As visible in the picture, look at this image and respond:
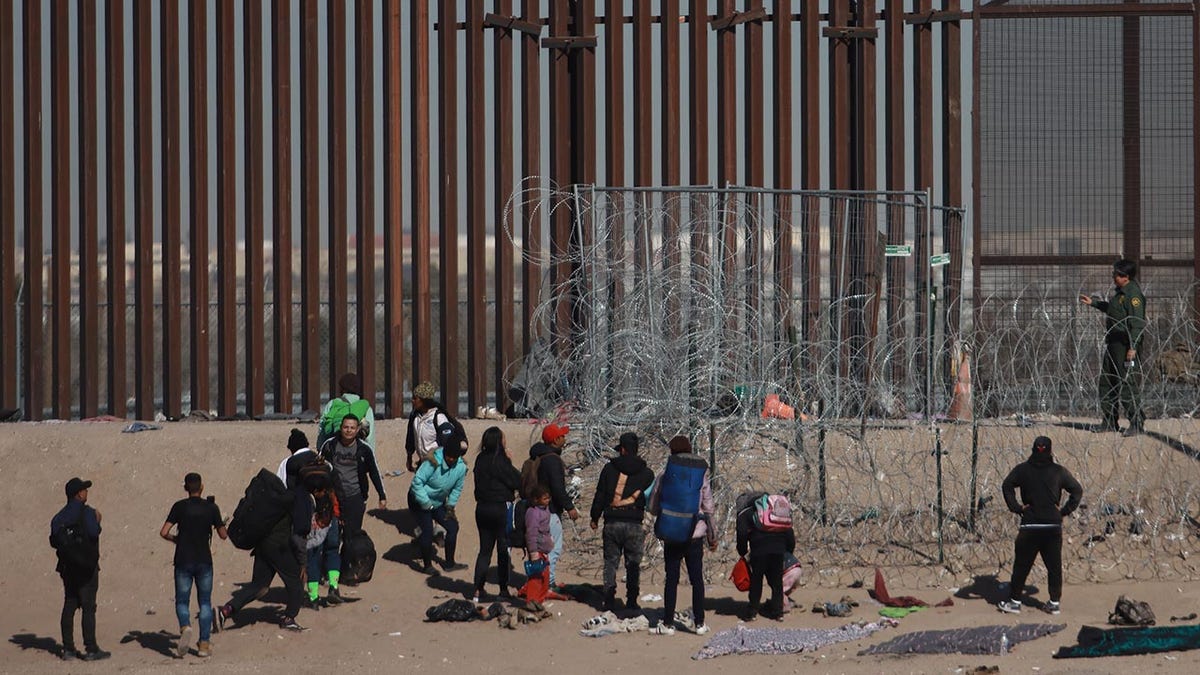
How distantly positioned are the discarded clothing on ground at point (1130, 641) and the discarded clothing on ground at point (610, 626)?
2.65m

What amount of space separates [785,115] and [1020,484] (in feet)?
22.7

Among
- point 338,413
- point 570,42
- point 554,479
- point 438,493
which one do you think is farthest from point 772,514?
point 570,42

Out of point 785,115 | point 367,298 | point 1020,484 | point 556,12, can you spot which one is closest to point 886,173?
point 785,115

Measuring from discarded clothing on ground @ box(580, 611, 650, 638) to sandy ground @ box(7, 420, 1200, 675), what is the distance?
9 centimetres

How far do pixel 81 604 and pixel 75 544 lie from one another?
16.9 inches

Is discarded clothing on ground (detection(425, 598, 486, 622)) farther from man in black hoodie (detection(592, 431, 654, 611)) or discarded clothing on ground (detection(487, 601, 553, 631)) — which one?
man in black hoodie (detection(592, 431, 654, 611))

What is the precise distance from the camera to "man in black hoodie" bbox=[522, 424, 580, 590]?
11.0 metres

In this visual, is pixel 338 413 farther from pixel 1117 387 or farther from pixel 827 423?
pixel 1117 387

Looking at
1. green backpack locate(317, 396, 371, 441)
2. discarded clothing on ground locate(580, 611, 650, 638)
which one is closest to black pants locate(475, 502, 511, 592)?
discarded clothing on ground locate(580, 611, 650, 638)

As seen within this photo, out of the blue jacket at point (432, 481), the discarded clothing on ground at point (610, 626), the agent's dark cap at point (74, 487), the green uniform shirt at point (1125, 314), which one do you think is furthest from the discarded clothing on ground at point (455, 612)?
the green uniform shirt at point (1125, 314)

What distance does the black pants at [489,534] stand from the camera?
36.9 feet

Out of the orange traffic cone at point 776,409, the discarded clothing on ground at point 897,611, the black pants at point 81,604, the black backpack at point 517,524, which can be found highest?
the orange traffic cone at point 776,409

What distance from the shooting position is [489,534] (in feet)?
37.1

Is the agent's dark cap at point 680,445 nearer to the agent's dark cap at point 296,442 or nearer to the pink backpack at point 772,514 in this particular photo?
the pink backpack at point 772,514
